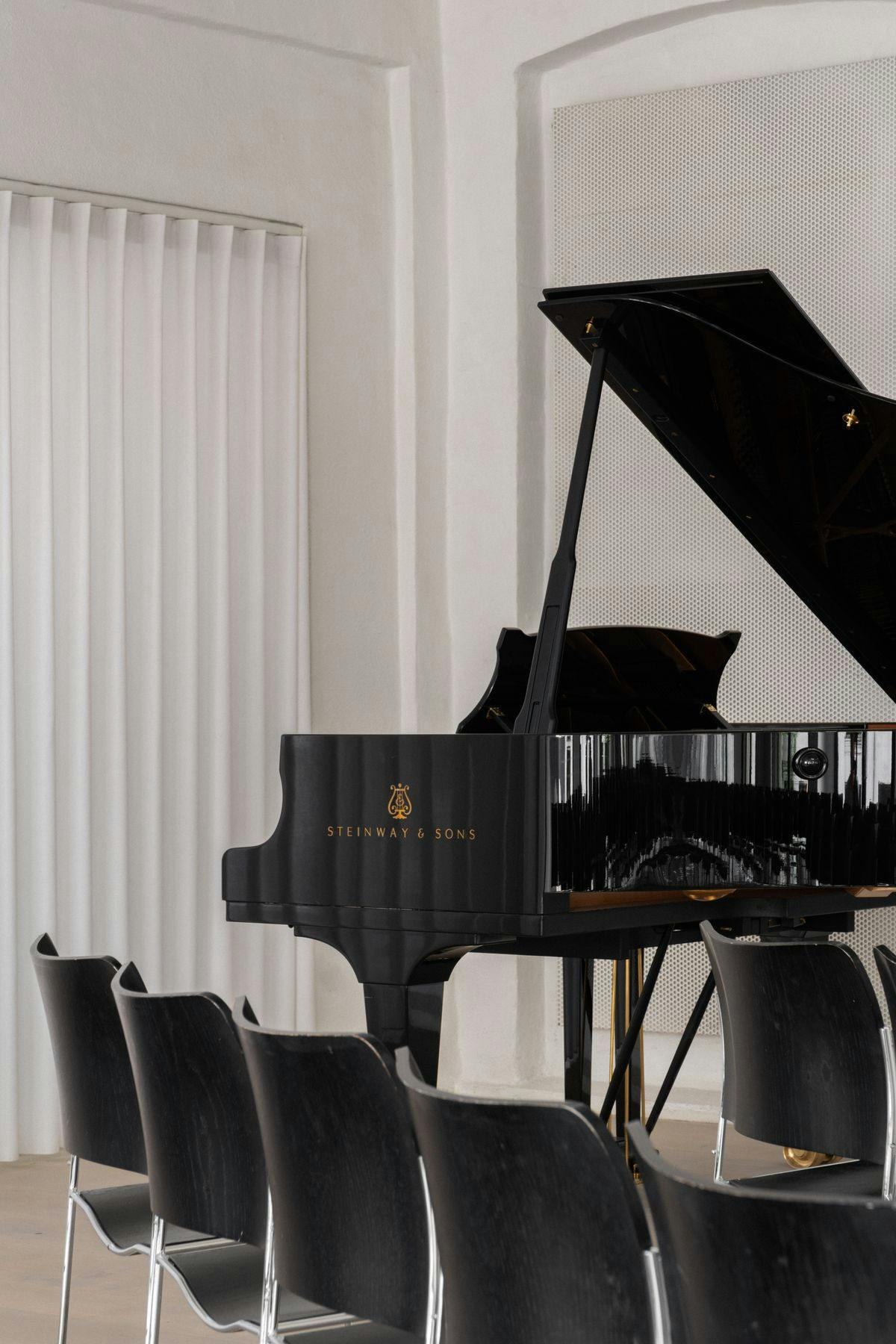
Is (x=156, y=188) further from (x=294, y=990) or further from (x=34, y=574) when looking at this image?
(x=294, y=990)

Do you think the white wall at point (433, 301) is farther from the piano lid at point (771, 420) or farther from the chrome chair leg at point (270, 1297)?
the chrome chair leg at point (270, 1297)

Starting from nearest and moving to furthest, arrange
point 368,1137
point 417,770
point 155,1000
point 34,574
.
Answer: point 368,1137 < point 155,1000 < point 417,770 < point 34,574

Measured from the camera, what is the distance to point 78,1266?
171 inches

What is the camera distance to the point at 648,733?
3762 mm

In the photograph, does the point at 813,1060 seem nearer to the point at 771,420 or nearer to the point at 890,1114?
the point at 890,1114

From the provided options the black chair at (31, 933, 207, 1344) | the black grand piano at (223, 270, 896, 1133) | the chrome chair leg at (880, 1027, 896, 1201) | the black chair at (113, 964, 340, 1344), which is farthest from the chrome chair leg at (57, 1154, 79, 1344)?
the chrome chair leg at (880, 1027, 896, 1201)

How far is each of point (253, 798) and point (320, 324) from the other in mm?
1736

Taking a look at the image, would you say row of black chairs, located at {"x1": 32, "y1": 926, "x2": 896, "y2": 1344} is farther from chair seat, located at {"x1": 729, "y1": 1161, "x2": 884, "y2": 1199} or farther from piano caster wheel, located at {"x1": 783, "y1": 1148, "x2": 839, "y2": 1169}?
piano caster wheel, located at {"x1": 783, "y1": 1148, "x2": 839, "y2": 1169}

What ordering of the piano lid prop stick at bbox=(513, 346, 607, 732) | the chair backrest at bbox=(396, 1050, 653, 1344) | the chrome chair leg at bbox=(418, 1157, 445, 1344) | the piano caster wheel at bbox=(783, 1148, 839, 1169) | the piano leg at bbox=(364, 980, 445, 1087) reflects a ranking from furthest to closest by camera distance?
the piano caster wheel at bbox=(783, 1148, 839, 1169) → the piano lid prop stick at bbox=(513, 346, 607, 732) → the piano leg at bbox=(364, 980, 445, 1087) → the chrome chair leg at bbox=(418, 1157, 445, 1344) → the chair backrest at bbox=(396, 1050, 653, 1344)

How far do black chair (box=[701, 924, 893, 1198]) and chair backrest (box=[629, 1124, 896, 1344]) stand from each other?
4.27 feet

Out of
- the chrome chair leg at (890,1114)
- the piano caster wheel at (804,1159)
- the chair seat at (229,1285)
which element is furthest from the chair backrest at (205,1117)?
the piano caster wheel at (804,1159)

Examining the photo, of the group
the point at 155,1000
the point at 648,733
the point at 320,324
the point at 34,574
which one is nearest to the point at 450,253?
the point at 320,324

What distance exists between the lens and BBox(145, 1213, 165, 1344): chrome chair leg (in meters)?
2.74

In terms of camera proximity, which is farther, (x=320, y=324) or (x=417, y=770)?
(x=320, y=324)
